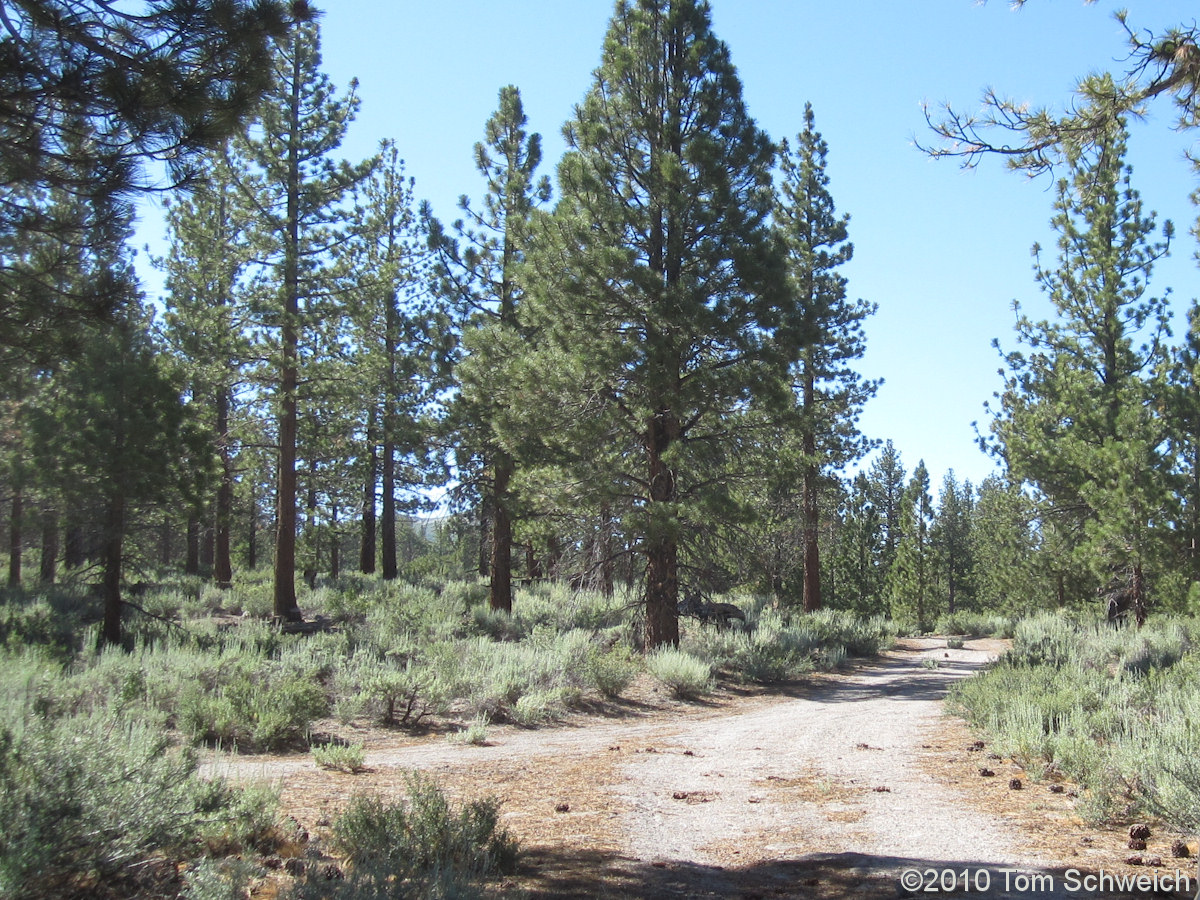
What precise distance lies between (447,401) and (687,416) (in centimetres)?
629

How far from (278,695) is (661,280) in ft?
25.2

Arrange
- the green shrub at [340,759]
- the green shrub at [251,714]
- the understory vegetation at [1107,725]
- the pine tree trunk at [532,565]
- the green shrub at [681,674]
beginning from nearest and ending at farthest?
the understory vegetation at [1107,725] → the green shrub at [340,759] → the green shrub at [251,714] → the green shrub at [681,674] → the pine tree trunk at [532,565]

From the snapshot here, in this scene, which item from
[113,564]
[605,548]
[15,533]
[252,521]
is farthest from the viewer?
[252,521]

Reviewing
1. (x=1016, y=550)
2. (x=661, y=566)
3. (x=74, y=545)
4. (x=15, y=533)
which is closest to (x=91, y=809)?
(x=661, y=566)

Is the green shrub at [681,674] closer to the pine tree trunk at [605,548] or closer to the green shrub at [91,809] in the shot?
the pine tree trunk at [605,548]

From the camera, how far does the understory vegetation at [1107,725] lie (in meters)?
5.19

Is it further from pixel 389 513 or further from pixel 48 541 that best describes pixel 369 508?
pixel 48 541

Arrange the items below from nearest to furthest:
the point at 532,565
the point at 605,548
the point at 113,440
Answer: the point at 113,440 → the point at 605,548 → the point at 532,565

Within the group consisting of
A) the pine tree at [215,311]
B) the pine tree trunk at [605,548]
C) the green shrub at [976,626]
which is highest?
the pine tree at [215,311]

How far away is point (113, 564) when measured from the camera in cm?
1268

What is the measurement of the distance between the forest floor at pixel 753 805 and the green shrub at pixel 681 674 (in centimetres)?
138

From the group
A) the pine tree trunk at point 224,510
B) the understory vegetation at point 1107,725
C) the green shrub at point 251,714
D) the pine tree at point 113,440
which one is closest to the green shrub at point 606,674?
the green shrub at point 251,714

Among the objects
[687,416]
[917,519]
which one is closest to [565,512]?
[687,416]

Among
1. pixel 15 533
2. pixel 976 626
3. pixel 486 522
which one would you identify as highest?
pixel 486 522
